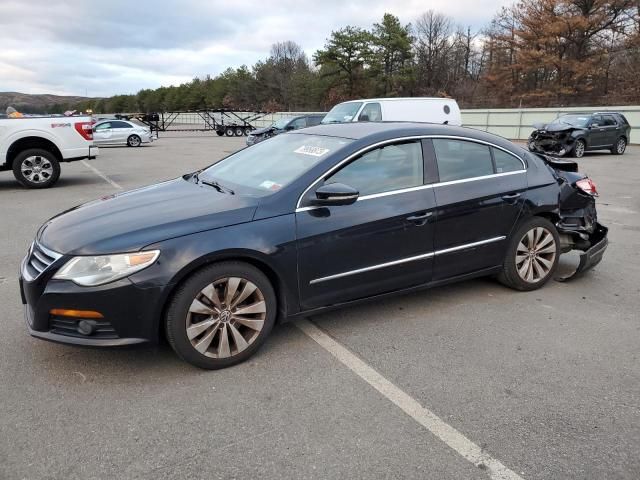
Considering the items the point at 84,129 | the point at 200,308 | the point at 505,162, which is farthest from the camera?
the point at 84,129

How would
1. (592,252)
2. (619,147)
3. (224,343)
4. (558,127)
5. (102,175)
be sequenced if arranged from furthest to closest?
1. (619,147)
2. (558,127)
3. (102,175)
4. (592,252)
5. (224,343)

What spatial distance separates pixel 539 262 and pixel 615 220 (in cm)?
418

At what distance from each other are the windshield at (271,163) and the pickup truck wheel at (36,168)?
7777mm

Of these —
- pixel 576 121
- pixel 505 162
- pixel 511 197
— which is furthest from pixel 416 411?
pixel 576 121

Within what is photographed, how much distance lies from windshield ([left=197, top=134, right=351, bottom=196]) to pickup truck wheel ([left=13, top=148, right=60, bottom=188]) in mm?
7777

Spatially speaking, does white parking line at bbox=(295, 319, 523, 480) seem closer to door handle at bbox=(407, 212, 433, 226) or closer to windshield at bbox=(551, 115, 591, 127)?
door handle at bbox=(407, 212, 433, 226)

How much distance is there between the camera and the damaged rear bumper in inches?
191

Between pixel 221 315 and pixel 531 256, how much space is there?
2.92m

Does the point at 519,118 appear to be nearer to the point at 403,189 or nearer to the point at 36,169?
the point at 36,169

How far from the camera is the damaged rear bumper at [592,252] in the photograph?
4.85m

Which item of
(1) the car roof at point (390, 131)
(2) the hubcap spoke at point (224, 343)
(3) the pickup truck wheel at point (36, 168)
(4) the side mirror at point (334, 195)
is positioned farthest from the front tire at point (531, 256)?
(3) the pickup truck wheel at point (36, 168)

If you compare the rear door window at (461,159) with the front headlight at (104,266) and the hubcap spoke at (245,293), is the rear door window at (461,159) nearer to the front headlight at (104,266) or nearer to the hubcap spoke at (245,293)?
the hubcap spoke at (245,293)

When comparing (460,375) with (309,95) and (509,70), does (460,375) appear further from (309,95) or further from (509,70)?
(309,95)

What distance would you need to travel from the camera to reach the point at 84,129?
1096cm
